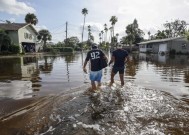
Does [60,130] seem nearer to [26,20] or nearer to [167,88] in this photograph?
[167,88]

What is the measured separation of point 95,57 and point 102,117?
10.2 ft

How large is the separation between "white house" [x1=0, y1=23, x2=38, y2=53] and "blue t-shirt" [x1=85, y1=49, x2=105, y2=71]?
4125 cm

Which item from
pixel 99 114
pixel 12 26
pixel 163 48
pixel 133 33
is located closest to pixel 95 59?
pixel 99 114

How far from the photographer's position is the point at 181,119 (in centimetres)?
607

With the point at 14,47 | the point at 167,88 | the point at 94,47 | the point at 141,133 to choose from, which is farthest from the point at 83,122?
the point at 14,47

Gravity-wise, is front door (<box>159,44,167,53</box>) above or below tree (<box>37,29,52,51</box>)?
below

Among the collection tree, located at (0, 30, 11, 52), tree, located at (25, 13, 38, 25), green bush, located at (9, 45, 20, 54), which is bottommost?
green bush, located at (9, 45, 20, 54)

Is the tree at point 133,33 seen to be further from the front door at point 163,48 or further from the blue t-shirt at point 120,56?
the blue t-shirt at point 120,56

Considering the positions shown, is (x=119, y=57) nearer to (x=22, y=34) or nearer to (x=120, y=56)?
(x=120, y=56)

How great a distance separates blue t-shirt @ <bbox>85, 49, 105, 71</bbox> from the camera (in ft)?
28.1

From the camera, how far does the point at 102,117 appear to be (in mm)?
5984

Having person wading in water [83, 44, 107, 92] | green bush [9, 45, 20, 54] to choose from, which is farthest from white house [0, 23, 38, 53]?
person wading in water [83, 44, 107, 92]

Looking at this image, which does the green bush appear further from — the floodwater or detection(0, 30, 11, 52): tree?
the floodwater

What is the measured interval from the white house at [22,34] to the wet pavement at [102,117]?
140 feet
